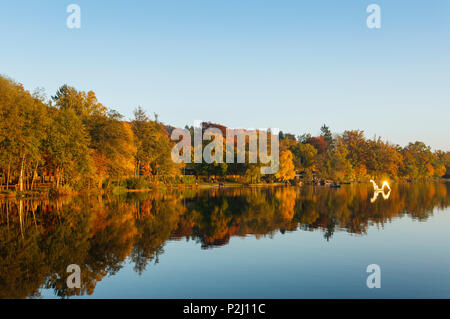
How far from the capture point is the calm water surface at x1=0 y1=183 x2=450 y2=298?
34.6 ft

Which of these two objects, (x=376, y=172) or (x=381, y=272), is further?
(x=376, y=172)

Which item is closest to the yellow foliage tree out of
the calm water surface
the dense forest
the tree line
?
the dense forest

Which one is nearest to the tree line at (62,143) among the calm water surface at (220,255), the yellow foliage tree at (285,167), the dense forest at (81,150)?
the dense forest at (81,150)

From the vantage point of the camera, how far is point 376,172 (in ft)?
373

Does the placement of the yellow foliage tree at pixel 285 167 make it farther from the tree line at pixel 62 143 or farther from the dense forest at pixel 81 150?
the tree line at pixel 62 143

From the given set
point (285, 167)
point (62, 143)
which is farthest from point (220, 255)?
point (285, 167)

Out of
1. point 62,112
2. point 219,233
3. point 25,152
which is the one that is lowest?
point 219,233

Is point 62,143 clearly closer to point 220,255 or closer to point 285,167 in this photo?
point 220,255

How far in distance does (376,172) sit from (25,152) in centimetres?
10495

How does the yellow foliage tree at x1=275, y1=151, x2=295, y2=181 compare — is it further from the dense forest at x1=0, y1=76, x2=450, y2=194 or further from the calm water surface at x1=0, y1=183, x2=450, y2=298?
the calm water surface at x1=0, y1=183, x2=450, y2=298

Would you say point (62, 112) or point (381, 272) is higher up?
point (62, 112)

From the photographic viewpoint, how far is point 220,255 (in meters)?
15.3
